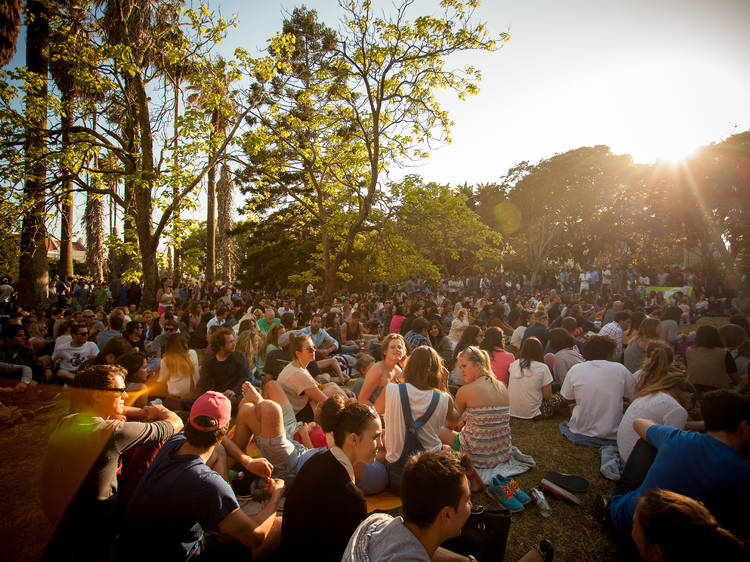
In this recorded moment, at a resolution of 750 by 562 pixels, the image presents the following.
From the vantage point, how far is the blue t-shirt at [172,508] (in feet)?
6.88

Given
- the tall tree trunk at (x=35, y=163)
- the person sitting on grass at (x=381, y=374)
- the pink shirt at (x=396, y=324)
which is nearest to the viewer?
the person sitting on grass at (x=381, y=374)

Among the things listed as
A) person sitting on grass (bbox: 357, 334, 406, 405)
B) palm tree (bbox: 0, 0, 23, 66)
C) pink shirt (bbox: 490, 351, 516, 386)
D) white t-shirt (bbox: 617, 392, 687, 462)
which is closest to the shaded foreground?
white t-shirt (bbox: 617, 392, 687, 462)

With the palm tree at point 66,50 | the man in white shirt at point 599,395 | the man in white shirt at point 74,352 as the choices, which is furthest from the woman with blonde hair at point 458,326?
the palm tree at point 66,50

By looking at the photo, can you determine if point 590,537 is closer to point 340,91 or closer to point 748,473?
point 748,473

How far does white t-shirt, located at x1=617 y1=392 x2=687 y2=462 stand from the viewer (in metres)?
3.65

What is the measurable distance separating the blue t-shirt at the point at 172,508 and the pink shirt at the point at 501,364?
4.92m

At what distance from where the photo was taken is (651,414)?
12.3ft

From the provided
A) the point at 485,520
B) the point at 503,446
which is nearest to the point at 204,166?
the point at 503,446

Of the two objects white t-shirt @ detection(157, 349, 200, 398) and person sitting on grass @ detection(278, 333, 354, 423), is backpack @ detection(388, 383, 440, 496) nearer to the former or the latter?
person sitting on grass @ detection(278, 333, 354, 423)

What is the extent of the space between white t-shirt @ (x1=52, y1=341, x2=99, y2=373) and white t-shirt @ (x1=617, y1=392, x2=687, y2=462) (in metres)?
8.08

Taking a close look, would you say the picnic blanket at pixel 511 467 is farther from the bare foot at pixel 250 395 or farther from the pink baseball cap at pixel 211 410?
the pink baseball cap at pixel 211 410

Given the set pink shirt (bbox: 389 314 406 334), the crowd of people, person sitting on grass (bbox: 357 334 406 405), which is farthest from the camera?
pink shirt (bbox: 389 314 406 334)

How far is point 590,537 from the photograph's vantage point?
127 inches

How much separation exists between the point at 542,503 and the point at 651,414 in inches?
53.4
